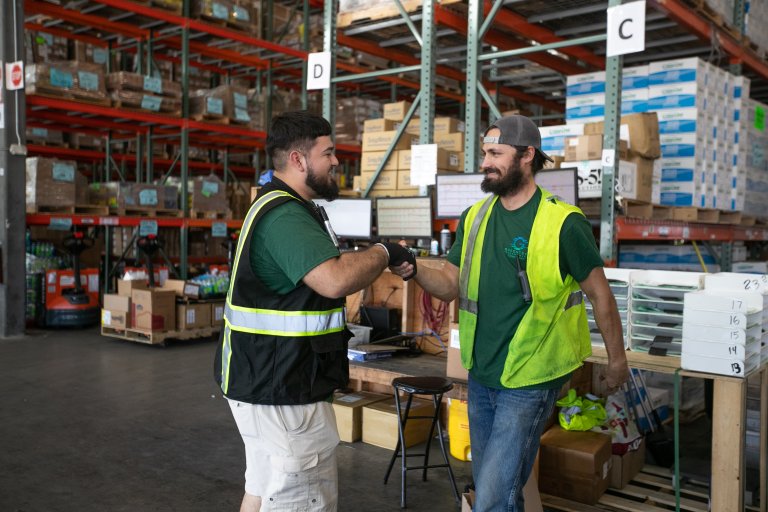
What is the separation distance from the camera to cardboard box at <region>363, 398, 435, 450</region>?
4645 millimetres

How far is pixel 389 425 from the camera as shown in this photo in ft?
15.2

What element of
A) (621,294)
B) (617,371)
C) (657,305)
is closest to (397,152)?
(621,294)

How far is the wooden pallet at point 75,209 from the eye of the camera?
865cm

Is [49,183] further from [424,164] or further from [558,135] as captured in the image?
[558,135]

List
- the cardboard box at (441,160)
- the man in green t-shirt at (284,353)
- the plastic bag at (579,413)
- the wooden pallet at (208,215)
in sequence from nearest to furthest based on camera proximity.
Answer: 1. the man in green t-shirt at (284,353)
2. the plastic bag at (579,413)
3. the cardboard box at (441,160)
4. the wooden pallet at (208,215)

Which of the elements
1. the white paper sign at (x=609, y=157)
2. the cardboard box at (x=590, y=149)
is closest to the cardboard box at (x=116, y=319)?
the cardboard box at (x=590, y=149)

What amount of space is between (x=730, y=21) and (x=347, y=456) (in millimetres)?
5418

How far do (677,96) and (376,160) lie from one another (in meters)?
2.79

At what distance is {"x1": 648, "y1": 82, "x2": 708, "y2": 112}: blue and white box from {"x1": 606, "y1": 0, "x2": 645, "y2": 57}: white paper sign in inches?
56.3

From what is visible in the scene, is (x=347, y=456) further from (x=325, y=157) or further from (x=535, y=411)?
(x=325, y=157)

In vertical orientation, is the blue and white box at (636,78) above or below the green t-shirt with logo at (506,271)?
above

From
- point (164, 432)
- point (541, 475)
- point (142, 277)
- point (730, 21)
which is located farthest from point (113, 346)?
point (730, 21)

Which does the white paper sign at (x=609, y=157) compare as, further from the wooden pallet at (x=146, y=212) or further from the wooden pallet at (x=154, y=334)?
the wooden pallet at (x=146, y=212)

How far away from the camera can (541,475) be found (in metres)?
3.79
